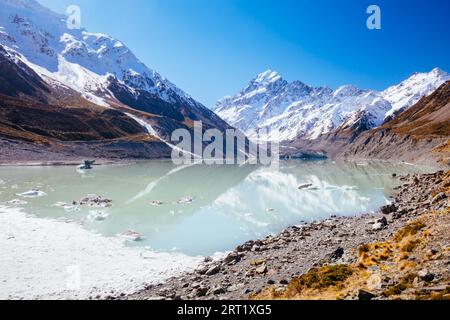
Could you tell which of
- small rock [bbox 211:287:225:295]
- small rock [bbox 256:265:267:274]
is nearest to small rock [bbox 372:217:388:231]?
small rock [bbox 256:265:267:274]

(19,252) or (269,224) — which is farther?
(269,224)

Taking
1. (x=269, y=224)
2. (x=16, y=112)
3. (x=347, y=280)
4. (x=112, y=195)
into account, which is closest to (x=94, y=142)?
(x=16, y=112)

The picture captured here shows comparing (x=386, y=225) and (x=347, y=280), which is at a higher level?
(x=386, y=225)

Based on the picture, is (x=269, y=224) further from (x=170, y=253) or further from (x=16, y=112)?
(x=16, y=112)

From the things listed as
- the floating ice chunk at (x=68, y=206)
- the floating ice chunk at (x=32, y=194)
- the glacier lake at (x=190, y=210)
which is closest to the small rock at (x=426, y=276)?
the glacier lake at (x=190, y=210)

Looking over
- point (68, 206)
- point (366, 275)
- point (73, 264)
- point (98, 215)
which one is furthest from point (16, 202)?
point (366, 275)
